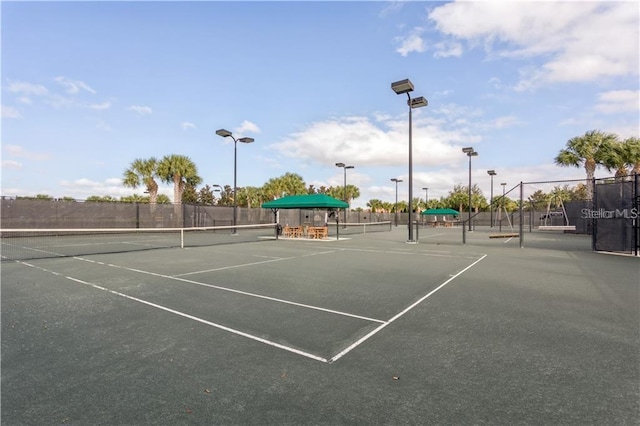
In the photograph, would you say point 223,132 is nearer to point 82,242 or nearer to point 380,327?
point 82,242

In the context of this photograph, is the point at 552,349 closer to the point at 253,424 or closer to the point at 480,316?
the point at 480,316

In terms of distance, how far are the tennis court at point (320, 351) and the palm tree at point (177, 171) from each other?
30.4 m

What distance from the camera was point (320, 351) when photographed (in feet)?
12.9

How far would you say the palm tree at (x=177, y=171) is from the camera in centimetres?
3634

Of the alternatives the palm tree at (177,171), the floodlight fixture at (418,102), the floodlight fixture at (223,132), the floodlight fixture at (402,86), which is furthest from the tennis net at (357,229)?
the palm tree at (177,171)

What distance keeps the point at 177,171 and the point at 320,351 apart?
120 feet

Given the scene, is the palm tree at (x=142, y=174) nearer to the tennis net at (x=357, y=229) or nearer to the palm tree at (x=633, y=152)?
the tennis net at (x=357, y=229)

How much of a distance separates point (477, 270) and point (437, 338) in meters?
6.08

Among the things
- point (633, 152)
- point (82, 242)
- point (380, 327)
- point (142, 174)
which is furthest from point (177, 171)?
point (633, 152)

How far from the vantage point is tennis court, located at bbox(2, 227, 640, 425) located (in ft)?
9.04

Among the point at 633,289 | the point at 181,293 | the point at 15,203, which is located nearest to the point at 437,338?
the point at 181,293

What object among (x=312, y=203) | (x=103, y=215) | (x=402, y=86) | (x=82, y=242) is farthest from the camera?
(x=103, y=215)

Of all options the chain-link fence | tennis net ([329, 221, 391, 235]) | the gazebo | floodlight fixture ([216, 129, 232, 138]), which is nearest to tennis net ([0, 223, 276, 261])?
the chain-link fence

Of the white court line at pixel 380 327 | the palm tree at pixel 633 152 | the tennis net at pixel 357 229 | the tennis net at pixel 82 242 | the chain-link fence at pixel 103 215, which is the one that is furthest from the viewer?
the tennis net at pixel 357 229
